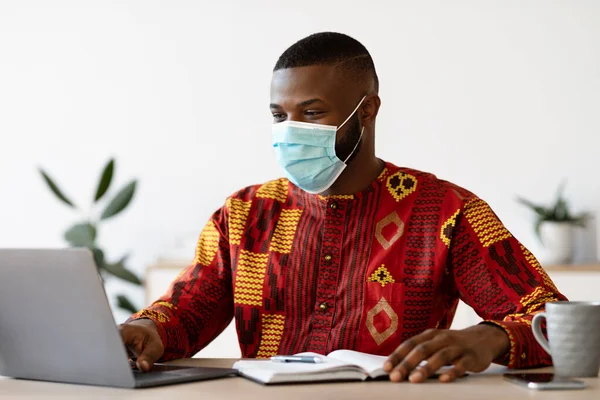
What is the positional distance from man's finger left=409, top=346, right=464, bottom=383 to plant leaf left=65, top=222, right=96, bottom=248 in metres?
2.94

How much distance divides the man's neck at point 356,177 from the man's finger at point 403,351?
70cm

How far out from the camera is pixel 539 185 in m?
3.95

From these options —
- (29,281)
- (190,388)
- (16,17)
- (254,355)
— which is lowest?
(254,355)

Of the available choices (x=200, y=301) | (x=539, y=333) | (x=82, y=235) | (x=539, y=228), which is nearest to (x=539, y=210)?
(x=539, y=228)

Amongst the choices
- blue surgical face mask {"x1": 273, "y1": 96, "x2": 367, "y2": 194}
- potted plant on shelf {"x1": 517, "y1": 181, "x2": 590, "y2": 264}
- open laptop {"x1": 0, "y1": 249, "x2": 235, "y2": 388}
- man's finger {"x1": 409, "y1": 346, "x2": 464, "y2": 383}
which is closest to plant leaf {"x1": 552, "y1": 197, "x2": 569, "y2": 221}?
potted plant on shelf {"x1": 517, "y1": 181, "x2": 590, "y2": 264}

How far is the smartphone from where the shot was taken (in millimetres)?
1278

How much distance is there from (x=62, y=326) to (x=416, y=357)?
1.82ft

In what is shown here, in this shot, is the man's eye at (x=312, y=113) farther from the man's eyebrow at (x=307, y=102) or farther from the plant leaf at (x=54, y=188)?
the plant leaf at (x=54, y=188)

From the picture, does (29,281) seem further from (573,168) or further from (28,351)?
(573,168)

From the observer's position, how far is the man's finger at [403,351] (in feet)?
4.44

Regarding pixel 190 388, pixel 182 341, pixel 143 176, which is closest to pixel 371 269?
pixel 182 341

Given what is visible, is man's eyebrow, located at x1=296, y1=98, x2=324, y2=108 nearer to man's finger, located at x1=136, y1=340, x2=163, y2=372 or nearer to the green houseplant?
man's finger, located at x1=136, y1=340, x2=163, y2=372

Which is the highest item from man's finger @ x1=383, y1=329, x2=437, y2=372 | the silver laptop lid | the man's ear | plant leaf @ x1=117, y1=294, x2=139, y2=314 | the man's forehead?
the man's forehead

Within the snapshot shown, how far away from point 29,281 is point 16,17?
11.2ft
